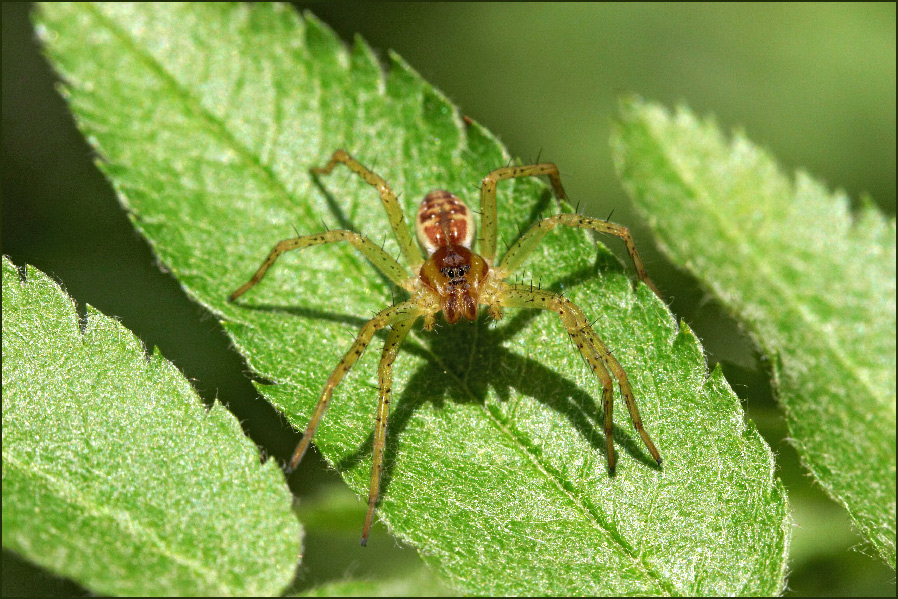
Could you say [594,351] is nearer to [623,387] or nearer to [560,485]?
[623,387]

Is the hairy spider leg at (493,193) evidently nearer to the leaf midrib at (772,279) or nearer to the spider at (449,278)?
the spider at (449,278)

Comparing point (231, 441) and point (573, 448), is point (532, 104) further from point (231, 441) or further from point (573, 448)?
point (231, 441)

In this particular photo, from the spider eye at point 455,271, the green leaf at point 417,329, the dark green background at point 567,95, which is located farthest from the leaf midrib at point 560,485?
the dark green background at point 567,95

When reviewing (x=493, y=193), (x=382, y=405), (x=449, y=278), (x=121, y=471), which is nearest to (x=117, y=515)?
(x=121, y=471)

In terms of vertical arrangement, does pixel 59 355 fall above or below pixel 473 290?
below

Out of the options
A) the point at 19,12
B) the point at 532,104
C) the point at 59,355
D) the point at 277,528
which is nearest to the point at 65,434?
the point at 59,355
